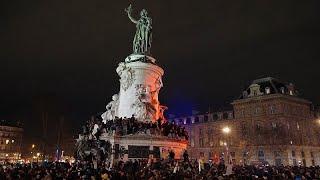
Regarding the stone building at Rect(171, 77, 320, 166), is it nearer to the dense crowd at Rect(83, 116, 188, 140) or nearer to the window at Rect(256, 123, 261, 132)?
the window at Rect(256, 123, 261, 132)

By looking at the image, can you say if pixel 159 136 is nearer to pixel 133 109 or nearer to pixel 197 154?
pixel 133 109

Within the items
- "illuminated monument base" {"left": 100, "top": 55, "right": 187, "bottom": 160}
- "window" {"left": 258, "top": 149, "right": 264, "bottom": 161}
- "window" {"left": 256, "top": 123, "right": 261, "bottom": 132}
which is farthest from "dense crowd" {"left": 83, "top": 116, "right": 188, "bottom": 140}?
"window" {"left": 256, "top": 123, "right": 261, "bottom": 132}

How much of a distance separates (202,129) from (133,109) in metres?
61.1

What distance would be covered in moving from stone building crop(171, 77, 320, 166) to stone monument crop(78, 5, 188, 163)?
129 feet

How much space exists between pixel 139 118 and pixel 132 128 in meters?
3.20

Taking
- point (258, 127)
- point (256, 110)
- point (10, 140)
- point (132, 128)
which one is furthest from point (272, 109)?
point (10, 140)

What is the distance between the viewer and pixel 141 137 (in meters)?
35.2

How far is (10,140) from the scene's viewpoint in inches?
4980

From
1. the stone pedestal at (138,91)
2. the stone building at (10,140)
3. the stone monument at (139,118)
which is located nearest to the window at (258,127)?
the stone monument at (139,118)

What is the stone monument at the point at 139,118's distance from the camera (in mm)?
35062

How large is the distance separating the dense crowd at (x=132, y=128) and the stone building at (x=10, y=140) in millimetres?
97250

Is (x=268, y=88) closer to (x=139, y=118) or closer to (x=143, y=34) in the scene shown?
(x=143, y=34)

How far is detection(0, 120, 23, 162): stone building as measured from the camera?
121750 mm

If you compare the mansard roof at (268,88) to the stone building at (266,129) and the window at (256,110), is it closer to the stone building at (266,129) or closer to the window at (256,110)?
the stone building at (266,129)
